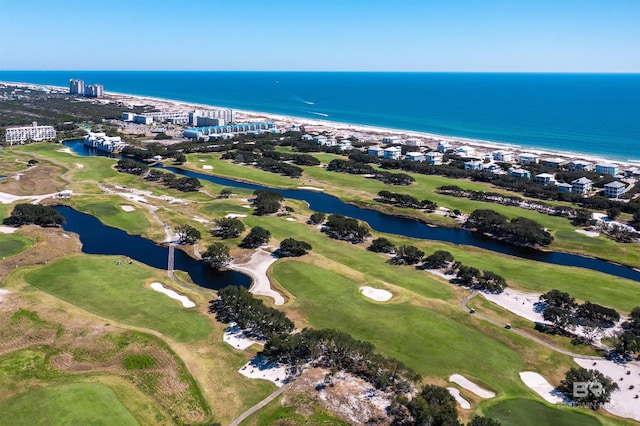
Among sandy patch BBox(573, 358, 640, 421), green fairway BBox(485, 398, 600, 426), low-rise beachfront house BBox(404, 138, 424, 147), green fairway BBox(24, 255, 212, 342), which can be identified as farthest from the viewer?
low-rise beachfront house BBox(404, 138, 424, 147)

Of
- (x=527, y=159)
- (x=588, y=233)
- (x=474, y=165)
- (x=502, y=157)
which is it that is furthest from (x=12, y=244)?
(x=527, y=159)

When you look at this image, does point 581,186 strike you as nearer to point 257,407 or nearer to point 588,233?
point 588,233

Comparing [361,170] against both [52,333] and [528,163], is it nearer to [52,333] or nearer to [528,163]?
[528,163]

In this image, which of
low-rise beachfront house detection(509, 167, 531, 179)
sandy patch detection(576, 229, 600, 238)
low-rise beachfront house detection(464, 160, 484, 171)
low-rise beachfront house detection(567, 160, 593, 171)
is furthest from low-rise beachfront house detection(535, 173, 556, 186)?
sandy patch detection(576, 229, 600, 238)

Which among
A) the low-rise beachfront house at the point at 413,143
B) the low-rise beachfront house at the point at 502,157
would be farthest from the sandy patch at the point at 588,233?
the low-rise beachfront house at the point at 413,143

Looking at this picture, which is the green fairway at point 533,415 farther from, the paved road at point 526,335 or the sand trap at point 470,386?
the paved road at point 526,335

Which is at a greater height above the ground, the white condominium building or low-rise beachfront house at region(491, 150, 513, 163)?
low-rise beachfront house at region(491, 150, 513, 163)

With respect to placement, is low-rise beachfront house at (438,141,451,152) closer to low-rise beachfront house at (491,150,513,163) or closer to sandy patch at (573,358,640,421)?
low-rise beachfront house at (491,150,513,163)

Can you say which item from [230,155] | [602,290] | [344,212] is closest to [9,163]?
[230,155]
